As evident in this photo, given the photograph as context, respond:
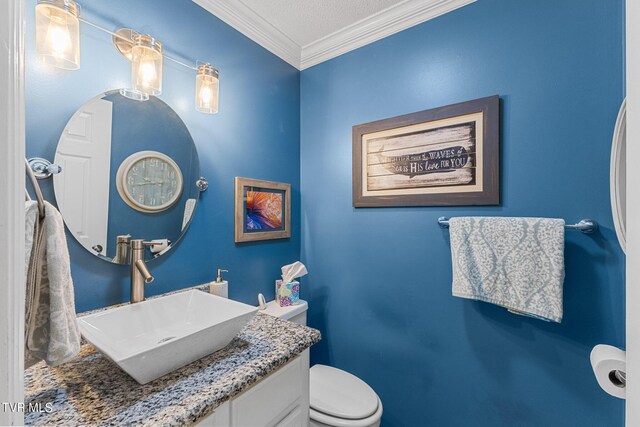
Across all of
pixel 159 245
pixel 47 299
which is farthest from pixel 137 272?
pixel 47 299

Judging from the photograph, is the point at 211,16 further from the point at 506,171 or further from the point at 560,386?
the point at 560,386

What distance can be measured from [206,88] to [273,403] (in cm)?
124

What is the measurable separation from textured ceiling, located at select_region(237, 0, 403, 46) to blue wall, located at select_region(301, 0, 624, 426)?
0.18 metres

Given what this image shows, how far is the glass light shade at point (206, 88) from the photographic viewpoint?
1.19 meters

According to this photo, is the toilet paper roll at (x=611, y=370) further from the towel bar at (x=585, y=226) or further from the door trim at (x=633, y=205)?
the towel bar at (x=585, y=226)

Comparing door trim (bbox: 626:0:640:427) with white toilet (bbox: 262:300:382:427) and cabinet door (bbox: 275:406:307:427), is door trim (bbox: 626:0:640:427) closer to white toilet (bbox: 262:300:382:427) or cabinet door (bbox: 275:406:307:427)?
cabinet door (bbox: 275:406:307:427)

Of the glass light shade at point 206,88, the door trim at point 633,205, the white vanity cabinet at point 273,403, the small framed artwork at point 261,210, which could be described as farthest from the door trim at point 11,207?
the small framed artwork at point 261,210

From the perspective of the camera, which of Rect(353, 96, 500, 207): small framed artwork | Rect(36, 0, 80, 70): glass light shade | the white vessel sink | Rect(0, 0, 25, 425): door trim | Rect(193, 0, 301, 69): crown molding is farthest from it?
Rect(193, 0, 301, 69): crown molding

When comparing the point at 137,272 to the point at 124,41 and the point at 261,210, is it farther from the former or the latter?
the point at 124,41

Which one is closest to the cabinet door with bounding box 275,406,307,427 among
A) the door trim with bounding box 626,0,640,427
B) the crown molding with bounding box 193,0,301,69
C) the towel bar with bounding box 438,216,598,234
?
the door trim with bounding box 626,0,640,427

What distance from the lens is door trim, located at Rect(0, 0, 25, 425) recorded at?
0.32 m

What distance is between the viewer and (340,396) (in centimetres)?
131

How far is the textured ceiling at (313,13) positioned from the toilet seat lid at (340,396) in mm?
1961

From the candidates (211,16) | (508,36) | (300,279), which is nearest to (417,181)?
(508,36)
